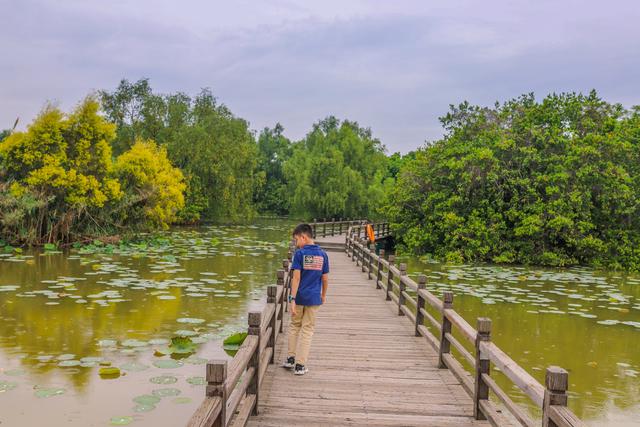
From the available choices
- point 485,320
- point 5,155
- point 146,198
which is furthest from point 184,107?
point 485,320

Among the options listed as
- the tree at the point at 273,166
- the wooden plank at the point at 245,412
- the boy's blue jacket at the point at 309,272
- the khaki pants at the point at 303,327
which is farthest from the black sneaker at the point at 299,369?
the tree at the point at 273,166

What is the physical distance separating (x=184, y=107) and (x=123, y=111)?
4.49 meters

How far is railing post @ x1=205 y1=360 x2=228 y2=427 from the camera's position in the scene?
3.25 meters

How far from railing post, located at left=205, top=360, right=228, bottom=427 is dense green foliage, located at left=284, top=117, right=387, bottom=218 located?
38.4 m

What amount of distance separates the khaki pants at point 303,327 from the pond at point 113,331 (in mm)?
1579

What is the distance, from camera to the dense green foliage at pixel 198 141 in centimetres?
3788

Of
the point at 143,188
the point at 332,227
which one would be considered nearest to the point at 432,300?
the point at 143,188

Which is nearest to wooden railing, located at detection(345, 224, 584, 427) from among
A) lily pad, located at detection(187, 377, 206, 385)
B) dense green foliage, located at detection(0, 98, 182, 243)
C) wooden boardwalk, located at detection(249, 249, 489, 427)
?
wooden boardwalk, located at detection(249, 249, 489, 427)

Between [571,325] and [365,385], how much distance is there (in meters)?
7.67

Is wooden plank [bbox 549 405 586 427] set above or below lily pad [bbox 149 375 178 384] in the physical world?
above

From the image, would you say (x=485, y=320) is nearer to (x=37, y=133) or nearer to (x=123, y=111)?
(x=37, y=133)

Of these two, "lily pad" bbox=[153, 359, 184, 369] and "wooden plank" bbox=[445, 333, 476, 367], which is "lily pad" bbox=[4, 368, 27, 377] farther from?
"wooden plank" bbox=[445, 333, 476, 367]

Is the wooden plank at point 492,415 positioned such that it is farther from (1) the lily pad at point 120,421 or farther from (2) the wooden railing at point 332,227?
(2) the wooden railing at point 332,227

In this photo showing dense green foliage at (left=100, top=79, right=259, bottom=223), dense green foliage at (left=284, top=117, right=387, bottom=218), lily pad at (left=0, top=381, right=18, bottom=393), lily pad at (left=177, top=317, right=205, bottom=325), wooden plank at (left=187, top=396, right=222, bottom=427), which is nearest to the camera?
wooden plank at (left=187, top=396, right=222, bottom=427)
